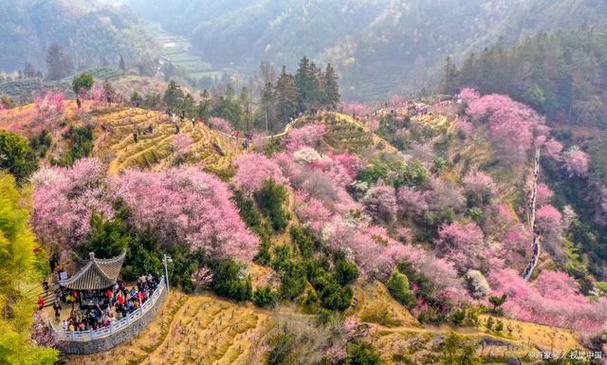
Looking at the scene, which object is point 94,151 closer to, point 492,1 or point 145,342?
point 145,342

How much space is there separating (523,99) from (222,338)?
235 ft

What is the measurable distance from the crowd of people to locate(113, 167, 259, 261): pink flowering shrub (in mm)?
5469

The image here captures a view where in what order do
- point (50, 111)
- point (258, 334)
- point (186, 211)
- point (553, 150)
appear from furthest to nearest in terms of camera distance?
1. point (553, 150)
2. point (50, 111)
3. point (186, 211)
4. point (258, 334)

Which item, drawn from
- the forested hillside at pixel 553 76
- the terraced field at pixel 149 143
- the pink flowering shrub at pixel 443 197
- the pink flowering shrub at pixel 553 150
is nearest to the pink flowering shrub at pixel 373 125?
the pink flowering shrub at pixel 443 197

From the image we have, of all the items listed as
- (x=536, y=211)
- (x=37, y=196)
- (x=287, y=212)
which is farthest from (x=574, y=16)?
(x=37, y=196)

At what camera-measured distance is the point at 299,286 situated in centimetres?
3344

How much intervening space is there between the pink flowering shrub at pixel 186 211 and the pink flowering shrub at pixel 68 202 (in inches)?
57.6

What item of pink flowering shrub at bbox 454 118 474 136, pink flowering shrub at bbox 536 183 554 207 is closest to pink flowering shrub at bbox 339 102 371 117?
pink flowering shrub at bbox 454 118 474 136

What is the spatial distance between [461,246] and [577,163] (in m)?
32.9

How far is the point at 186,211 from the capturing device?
32.9 meters

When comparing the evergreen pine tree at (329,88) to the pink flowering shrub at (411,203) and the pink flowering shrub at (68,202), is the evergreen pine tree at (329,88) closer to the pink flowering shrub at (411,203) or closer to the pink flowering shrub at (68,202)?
the pink flowering shrub at (411,203)

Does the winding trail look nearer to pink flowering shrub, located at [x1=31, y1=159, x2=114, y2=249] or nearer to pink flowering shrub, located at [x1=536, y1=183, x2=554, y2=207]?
pink flowering shrub, located at [x1=536, y1=183, x2=554, y2=207]

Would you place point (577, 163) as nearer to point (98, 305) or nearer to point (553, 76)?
point (553, 76)

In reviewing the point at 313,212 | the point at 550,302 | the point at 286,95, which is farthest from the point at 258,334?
the point at 286,95
